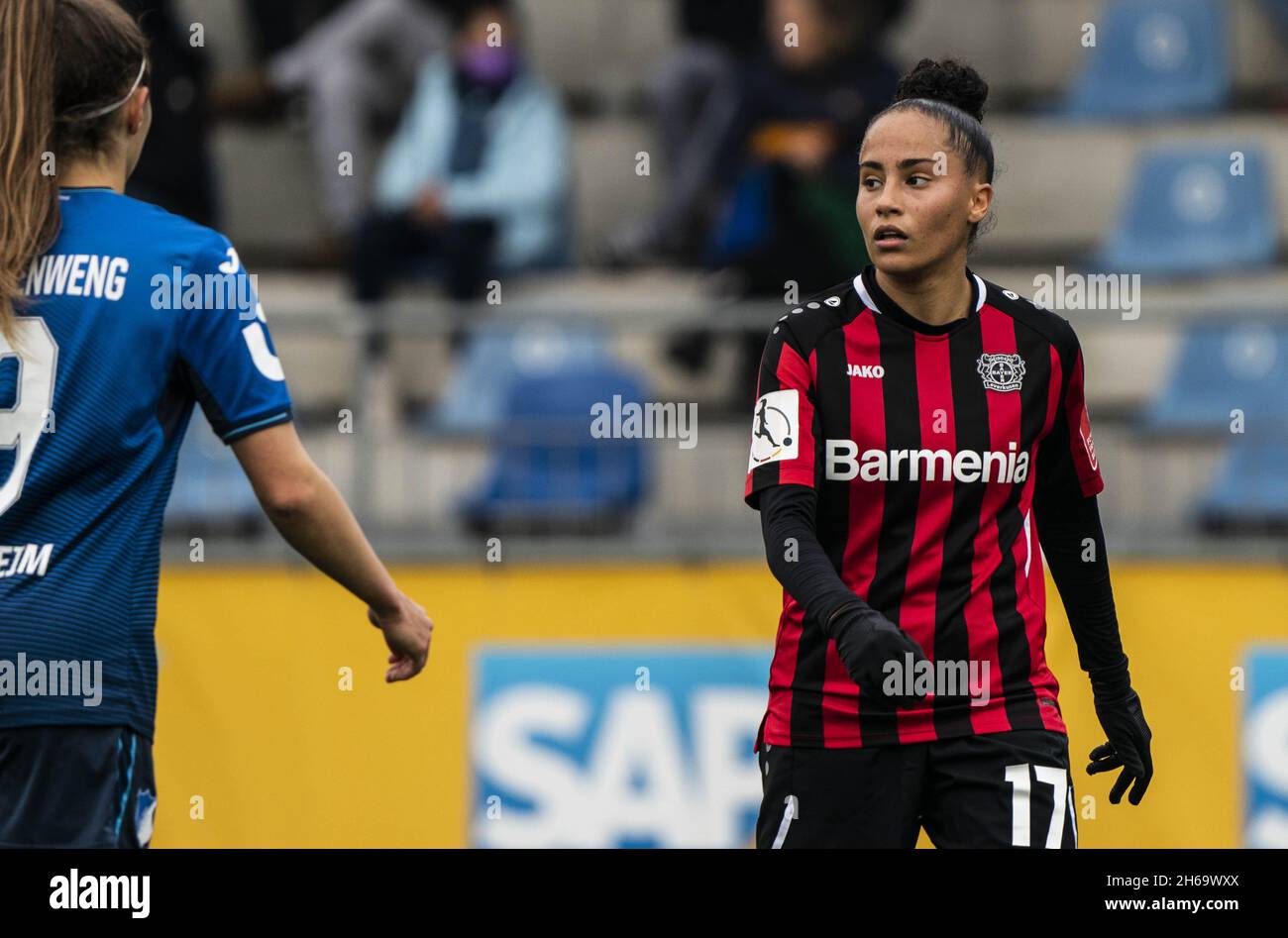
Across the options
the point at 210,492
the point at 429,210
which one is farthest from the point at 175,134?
the point at 210,492

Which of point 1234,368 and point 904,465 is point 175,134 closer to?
point 1234,368

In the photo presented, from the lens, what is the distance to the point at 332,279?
405 inches

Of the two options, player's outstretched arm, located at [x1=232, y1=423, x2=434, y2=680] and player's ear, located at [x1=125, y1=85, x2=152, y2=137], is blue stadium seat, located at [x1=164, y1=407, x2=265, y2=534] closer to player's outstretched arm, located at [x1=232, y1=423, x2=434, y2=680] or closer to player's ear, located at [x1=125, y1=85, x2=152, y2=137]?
player's outstretched arm, located at [x1=232, y1=423, x2=434, y2=680]

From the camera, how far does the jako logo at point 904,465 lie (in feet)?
12.7

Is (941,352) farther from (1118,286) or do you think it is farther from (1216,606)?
(1118,286)

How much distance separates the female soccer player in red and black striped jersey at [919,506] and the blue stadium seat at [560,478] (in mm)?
3683

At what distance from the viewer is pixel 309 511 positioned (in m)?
3.53

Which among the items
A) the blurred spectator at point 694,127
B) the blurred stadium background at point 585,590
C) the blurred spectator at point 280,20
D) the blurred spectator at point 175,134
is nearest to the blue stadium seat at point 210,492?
the blurred stadium background at point 585,590

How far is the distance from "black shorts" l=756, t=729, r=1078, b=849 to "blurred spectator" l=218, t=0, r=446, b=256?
6577 millimetres

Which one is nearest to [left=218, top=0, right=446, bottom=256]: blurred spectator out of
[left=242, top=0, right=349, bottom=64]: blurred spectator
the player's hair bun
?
[left=242, top=0, right=349, bottom=64]: blurred spectator

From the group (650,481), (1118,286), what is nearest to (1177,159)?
(1118,286)

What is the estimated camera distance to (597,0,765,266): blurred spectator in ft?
31.6
